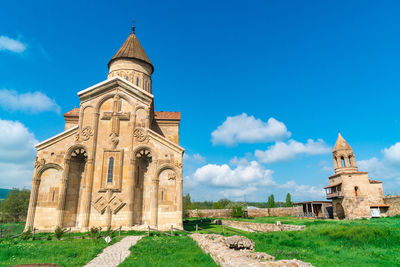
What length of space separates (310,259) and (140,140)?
13.7 metres

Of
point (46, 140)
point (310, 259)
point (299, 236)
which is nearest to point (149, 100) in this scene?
point (46, 140)

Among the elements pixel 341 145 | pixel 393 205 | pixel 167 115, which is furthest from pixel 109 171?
pixel 393 205

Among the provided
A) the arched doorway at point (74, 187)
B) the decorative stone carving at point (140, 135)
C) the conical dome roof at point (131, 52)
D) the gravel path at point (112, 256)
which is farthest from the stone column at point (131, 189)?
the conical dome roof at point (131, 52)

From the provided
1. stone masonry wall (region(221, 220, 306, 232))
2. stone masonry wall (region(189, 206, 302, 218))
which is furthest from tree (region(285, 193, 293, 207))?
stone masonry wall (region(221, 220, 306, 232))

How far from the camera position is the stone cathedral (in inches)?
652

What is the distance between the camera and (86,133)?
1803 centimetres

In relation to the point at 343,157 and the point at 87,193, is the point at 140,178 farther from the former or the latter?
the point at 343,157

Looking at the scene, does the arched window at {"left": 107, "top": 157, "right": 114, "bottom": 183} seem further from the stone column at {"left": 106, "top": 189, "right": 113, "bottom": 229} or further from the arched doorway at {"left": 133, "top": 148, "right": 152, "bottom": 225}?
the arched doorway at {"left": 133, "top": 148, "right": 152, "bottom": 225}

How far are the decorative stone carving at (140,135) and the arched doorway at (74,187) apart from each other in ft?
12.7

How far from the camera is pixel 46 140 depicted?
1747 cm

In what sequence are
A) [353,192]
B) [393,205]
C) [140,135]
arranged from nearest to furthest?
1. [140,135]
2. [393,205]
3. [353,192]

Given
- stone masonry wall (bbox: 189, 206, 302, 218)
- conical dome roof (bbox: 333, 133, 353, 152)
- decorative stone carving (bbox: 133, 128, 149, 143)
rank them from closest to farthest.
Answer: decorative stone carving (bbox: 133, 128, 149, 143) < conical dome roof (bbox: 333, 133, 353, 152) < stone masonry wall (bbox: 189, 206, 302, 218)

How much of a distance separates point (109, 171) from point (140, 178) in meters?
2.29

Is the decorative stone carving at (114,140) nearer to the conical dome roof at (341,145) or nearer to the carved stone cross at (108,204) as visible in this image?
the carved stone cross at (108,204)
